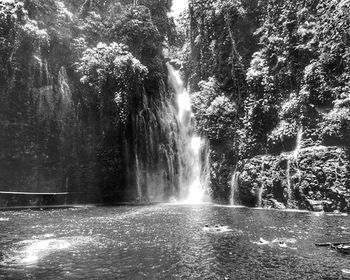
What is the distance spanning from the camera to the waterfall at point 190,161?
1259 inches

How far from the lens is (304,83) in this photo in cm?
2466

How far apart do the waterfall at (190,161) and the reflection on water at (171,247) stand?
12.0 metres

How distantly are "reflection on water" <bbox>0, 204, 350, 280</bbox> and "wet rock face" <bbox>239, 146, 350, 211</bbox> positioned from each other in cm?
296

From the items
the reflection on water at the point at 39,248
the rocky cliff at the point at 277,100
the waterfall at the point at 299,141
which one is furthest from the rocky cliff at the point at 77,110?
the reflection on water at the point at 39,248

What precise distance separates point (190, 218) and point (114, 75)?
16.6 m

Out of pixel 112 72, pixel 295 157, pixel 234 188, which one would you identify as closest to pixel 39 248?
pixel 295 157

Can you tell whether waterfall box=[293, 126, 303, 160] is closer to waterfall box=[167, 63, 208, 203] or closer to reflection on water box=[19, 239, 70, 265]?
waterfall box=[167, 63, 208, 203]

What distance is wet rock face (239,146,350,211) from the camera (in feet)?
70.5

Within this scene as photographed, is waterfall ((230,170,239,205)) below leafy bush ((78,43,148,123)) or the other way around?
below

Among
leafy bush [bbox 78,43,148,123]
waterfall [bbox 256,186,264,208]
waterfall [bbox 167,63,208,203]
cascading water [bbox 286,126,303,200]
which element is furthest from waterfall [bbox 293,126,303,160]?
leafy bush [bbox 78,43,148,123]

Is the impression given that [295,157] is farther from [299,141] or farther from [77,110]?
[77,110]

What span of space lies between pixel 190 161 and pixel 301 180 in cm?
1300

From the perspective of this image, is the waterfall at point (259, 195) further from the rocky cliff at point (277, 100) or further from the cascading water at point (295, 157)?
the cascading water at point (295, 157)

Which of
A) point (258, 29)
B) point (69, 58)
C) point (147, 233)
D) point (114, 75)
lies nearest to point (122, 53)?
point (114, 75)
